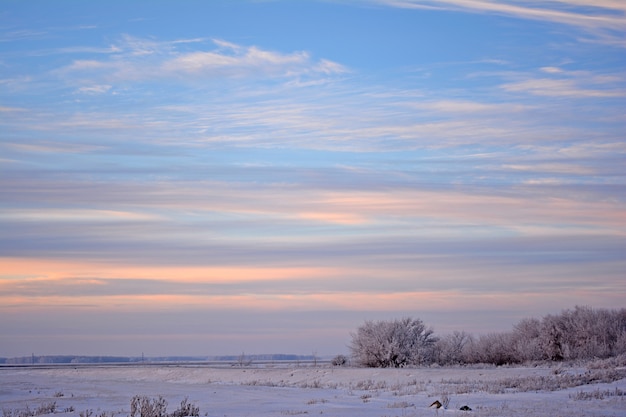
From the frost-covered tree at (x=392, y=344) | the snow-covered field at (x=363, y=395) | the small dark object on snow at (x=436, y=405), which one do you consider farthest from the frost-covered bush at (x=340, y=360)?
the small dark object on snow at (x=436, y=405)

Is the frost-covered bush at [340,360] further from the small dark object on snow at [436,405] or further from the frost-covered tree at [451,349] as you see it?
the small dark object on snow at [436,405]

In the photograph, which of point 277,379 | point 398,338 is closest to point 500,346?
point 398,338

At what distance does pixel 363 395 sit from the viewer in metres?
27.8

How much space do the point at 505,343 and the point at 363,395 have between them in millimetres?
32231

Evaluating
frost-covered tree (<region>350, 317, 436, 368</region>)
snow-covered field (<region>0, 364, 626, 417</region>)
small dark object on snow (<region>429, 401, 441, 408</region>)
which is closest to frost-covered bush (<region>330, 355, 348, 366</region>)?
frost-covered tree (<region>350, 317, 436, 368</region>)

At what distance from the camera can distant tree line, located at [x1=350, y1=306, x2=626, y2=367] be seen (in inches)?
2114

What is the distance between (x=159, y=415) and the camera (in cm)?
1839

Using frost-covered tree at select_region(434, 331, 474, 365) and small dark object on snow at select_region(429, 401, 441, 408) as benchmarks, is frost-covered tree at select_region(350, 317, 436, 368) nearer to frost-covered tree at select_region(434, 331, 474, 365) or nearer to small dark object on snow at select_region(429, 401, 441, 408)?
frost-covered tree at select_region(434, 331, 474, 365)

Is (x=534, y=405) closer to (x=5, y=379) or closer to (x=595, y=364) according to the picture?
(x=595, y=364)

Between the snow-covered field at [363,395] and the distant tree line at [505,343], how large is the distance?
13.2m

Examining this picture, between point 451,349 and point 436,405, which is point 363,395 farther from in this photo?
point 451,349

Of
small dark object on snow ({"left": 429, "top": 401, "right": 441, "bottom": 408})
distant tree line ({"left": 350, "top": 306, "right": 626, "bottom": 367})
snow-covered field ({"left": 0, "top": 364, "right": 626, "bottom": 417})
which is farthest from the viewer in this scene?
distant tree line ({"left": 350, "top": 306, "right": 626, "bottom": 367})

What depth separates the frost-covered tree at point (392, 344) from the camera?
176 feet

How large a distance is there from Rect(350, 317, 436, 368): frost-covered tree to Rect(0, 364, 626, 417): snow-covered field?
496 inches
